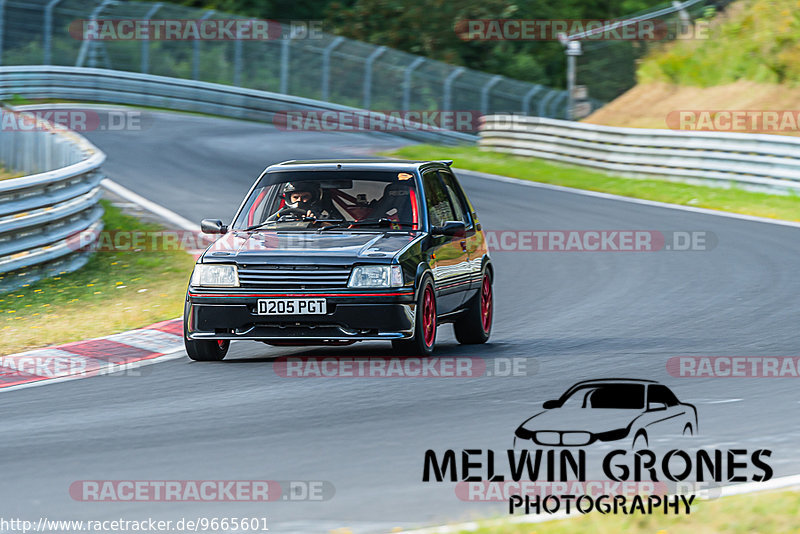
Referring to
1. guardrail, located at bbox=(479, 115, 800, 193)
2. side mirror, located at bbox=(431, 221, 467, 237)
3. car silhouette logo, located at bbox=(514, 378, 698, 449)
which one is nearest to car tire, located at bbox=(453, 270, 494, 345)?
side mirror, located at bbox=(431, 221, 467, 237)

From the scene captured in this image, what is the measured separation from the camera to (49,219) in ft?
47.8

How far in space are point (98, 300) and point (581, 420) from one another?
24.0ft

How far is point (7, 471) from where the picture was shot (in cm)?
665

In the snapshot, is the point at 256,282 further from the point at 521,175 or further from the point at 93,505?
the point at 521,175

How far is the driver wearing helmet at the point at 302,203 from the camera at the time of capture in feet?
35.3

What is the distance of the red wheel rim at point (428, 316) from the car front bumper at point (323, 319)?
0.94ft

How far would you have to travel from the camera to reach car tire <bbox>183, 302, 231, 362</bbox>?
10086 mm

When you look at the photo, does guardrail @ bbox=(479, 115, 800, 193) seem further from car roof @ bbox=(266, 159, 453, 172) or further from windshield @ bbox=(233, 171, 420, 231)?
windshield @ bbox=(233, 171, 420, 231)

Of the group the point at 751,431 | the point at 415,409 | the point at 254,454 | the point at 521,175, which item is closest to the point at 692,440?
the point at 751,431

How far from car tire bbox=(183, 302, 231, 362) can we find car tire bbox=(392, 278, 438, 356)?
140 centimetres

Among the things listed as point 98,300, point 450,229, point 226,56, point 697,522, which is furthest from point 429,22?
point 697,522

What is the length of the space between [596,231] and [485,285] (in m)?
8.08

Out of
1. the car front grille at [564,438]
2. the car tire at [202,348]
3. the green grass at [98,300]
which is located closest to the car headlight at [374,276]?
the car tire at [202,348]

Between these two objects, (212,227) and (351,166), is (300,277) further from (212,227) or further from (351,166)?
(351,166)
